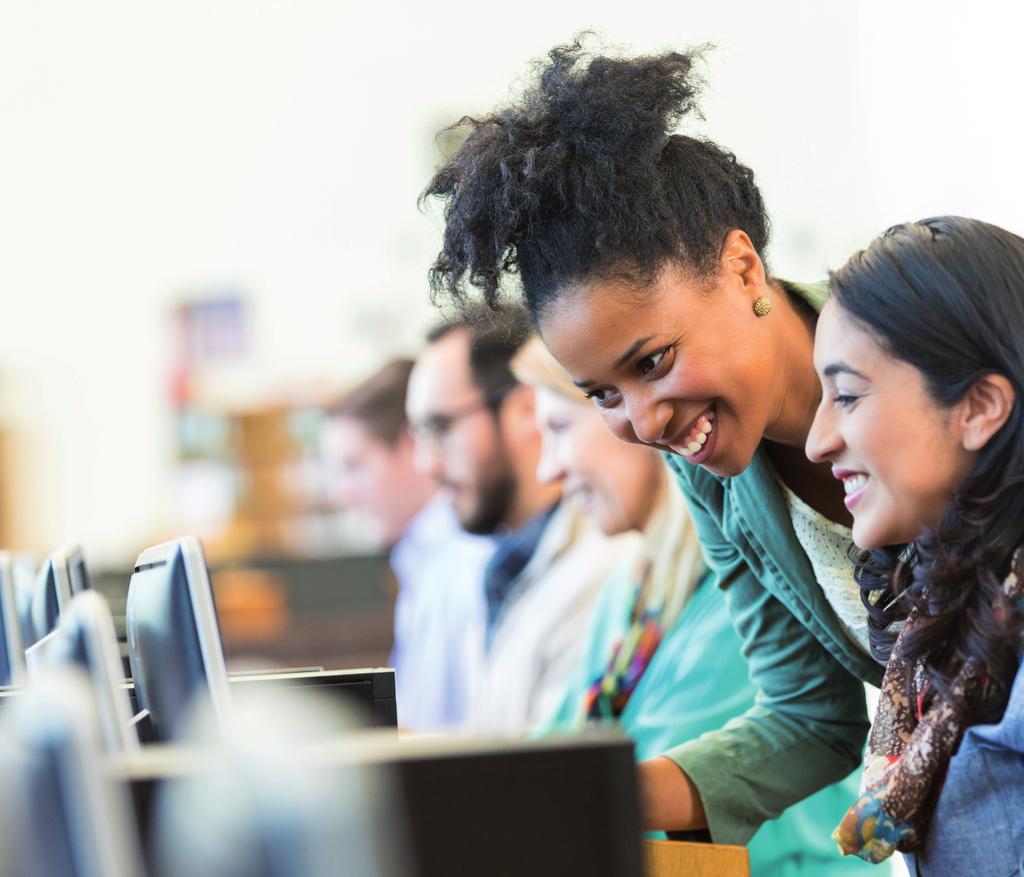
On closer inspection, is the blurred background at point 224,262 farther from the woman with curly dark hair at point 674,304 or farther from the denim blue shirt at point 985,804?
the denim blue shirt at point 985,804

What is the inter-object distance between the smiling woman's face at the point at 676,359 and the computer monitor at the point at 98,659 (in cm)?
65

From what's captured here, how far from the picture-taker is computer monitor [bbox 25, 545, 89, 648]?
1.33 meters

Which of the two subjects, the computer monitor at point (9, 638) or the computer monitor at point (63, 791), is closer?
the computer monitor at point (63, 791)

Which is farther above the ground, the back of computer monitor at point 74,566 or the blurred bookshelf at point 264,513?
the back of computer monitor at point 74,566

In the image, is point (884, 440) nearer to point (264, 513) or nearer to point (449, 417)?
point (449, 417)

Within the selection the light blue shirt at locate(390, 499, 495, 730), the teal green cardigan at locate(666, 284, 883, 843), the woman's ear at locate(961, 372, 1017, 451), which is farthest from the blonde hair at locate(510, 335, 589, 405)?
the woman's ear at locate(961, 372, 1017, 451)

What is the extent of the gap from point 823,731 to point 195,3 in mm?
5517

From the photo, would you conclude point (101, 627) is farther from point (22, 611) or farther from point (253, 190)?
point (253, 190)

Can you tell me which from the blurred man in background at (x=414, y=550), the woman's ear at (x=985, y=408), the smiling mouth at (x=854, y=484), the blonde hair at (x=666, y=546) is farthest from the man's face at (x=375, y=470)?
the woman's ear at (x=985, y=408)

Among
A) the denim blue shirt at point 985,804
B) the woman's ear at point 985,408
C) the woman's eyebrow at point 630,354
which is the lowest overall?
the denim blue shirt at point 985,804

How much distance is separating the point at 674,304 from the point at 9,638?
0.75 metres

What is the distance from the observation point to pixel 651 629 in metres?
2.29

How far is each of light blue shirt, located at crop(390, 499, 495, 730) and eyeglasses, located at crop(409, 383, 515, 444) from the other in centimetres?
33

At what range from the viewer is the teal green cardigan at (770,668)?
55.2 inches
